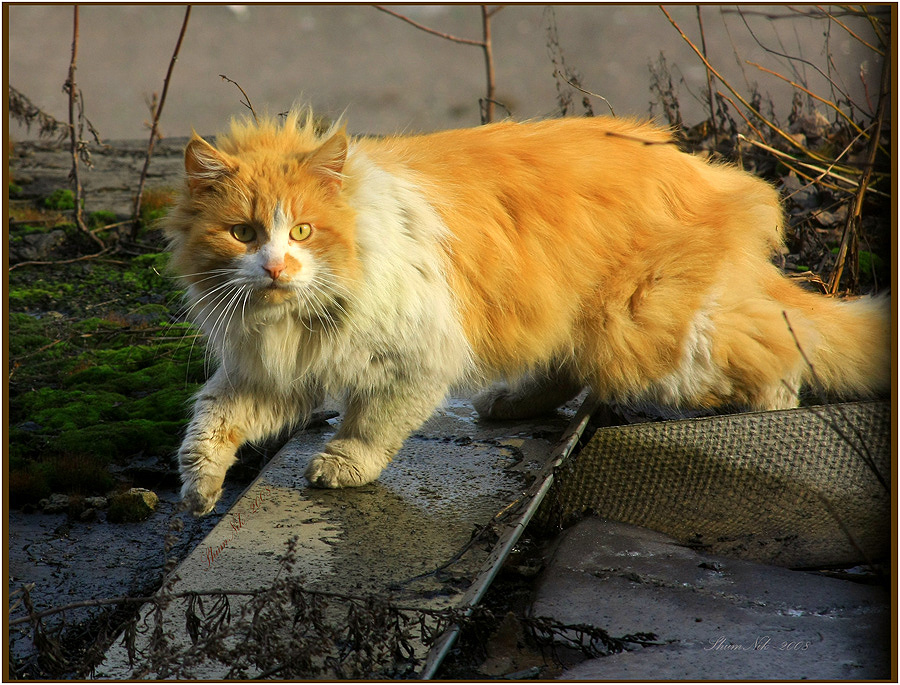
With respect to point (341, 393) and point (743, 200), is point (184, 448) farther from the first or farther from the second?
point (743, 200)

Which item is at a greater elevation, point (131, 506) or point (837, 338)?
point (837, 338)

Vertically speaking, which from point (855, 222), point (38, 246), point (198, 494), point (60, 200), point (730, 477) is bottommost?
Answer: point (198, 494)

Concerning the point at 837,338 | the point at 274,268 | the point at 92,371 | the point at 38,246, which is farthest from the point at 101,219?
the point at 837,338

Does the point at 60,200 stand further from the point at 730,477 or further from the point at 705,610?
the point at 705,610

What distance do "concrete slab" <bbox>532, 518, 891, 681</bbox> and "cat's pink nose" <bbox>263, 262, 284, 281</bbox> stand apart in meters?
1.33

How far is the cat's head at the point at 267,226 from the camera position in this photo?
2.68 m

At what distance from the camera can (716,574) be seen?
2602 millimetres

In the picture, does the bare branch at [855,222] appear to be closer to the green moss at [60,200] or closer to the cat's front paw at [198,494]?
the cat's front paw at [198,494]

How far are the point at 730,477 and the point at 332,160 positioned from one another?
6.21ft

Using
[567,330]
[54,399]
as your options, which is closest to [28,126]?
[54,399]

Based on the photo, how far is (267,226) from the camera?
8.84ft

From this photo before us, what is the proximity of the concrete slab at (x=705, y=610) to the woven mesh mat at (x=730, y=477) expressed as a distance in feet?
0.41

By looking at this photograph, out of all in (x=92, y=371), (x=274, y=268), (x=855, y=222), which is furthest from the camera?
(x=92, y=371)

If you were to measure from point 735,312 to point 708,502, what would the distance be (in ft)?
2.70
